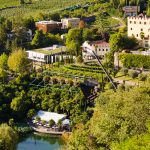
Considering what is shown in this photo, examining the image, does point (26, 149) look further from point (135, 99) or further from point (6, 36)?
point (6, 36)

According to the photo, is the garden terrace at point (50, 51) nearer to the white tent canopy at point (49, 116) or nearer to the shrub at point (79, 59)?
the shrub at point (79, 59)

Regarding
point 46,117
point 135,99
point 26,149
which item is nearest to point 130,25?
point 46,117

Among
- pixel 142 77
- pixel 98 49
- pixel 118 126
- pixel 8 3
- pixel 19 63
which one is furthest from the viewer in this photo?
pixel 8 3

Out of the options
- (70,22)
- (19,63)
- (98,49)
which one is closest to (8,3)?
(70,22)

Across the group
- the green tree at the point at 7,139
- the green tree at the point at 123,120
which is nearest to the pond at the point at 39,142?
the green tree at the point at 7,139

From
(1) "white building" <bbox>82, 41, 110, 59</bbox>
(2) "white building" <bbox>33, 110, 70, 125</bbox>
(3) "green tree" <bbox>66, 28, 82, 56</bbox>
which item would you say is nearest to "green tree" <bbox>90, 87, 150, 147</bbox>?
(2) "white building" <bbox>33, 110, 70, 125</bbox>

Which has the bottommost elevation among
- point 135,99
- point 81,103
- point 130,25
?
→ point 81,103

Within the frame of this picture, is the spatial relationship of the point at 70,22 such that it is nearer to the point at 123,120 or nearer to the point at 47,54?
the point at 47,54

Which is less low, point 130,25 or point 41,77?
point 130,25
